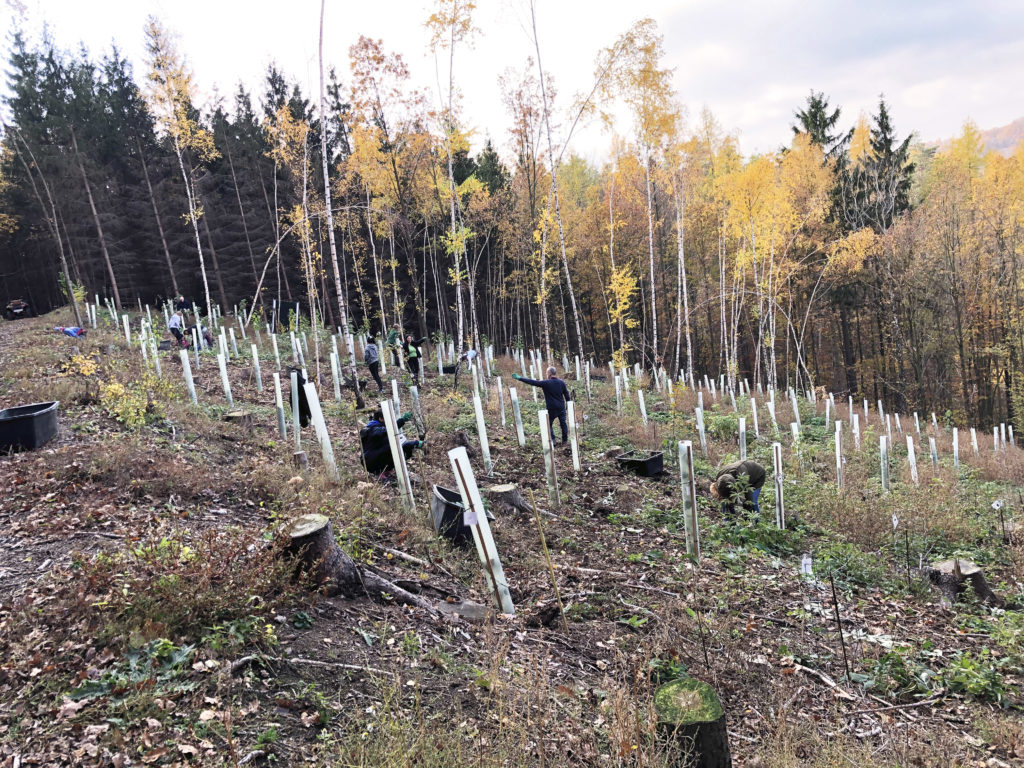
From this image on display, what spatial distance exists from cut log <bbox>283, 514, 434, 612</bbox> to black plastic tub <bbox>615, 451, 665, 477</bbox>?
6018mm

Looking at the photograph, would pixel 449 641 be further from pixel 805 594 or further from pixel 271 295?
pixel 271 295

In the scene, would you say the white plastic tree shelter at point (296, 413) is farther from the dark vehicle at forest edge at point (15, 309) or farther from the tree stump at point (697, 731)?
the dark vehicle at forest edge at point (15, 309)

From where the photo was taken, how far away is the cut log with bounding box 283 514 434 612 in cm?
414

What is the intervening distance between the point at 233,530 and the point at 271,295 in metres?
32.5

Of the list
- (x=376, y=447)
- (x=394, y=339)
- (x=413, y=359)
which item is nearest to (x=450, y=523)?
(x=376, y=447)

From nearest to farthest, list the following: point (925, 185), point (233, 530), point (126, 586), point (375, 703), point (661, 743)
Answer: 1. point (661, 743)
2. point (375, 703)
3. point (126, 586)
4. point (233, 530)
5. point (925, 185)

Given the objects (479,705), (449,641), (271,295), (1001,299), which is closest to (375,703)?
(479,705)

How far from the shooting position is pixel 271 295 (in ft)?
111

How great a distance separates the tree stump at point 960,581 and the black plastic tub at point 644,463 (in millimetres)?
4262

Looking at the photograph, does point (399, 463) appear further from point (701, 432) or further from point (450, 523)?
point (701, 432)

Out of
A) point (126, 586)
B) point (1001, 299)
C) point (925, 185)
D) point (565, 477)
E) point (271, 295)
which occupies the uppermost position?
point (925, 185)

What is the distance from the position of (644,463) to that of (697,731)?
22.8ft

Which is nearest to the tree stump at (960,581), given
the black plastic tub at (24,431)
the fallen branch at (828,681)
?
the fallen branch at (828,681)

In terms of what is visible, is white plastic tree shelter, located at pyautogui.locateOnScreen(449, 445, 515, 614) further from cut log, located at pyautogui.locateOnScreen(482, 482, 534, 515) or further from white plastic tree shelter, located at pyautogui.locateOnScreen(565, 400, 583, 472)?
white plastic tree shelter, located at pyautogui.locateOnScreen(565, 400, 583, 472)
